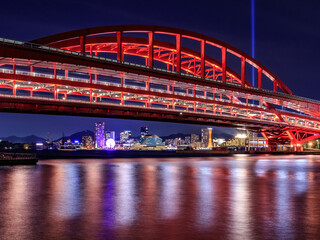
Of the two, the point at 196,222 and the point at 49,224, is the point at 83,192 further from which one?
the point at 196,222

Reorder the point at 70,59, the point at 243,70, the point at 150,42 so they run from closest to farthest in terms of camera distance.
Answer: the point at 70,59 → the point at 150,42 → the point at 243,70

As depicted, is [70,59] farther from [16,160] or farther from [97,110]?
[16,160]

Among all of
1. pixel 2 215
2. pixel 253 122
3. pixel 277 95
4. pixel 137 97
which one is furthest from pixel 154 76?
pixel 2 215

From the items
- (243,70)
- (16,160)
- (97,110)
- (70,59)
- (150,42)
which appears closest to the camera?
(16,160)

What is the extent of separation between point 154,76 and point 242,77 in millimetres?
34408

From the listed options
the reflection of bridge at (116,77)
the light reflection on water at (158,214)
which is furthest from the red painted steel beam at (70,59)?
the light reflection on water at (158,214)

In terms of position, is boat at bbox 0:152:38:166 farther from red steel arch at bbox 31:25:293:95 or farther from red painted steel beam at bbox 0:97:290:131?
red steel arch at bbox 31:25:293:95

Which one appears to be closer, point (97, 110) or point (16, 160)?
point (16, 160)

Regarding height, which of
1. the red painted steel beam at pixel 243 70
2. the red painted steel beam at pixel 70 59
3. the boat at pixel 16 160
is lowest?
the boat at pixel 16 160

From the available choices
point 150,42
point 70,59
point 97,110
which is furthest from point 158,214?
point 150,42

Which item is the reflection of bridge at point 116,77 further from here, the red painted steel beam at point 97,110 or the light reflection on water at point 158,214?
the light reflection on water at point 158,214

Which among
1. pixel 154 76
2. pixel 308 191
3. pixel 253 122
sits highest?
pixel 154 76

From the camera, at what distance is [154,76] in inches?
2357

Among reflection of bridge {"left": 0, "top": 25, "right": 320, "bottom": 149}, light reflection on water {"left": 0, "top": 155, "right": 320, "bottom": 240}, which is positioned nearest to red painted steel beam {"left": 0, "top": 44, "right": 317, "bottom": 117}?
reflection of bridge {"left": 0, "top": 25, "right": 320, "bottom": 149}
